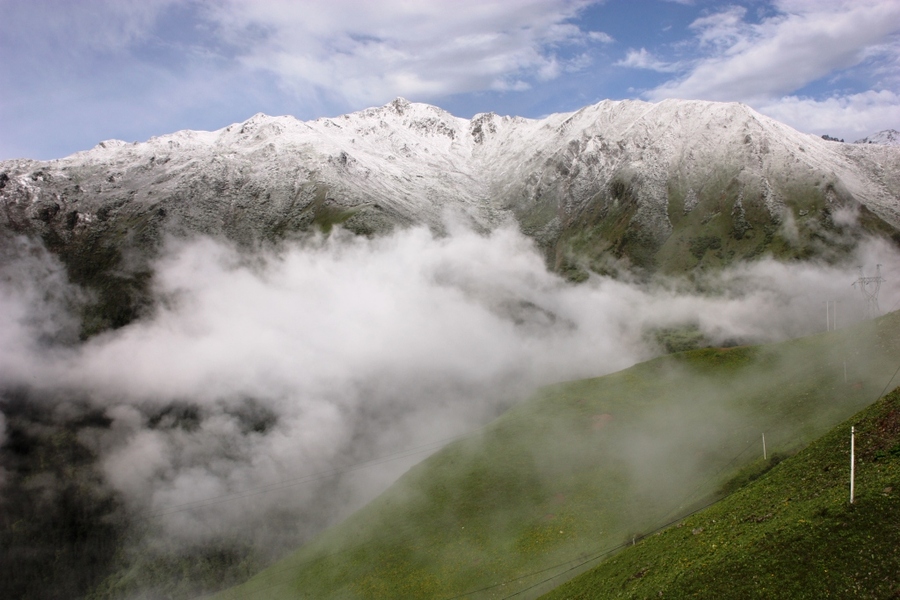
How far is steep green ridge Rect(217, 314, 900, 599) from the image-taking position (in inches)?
2726

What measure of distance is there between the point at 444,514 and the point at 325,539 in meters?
29.6

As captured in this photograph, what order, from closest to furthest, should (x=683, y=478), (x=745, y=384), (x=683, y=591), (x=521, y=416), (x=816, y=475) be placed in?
(x=683, y=591) < (x=816, y=475) < (x=683, y=478) < (x=745, y=384) < (x=521, y=416)

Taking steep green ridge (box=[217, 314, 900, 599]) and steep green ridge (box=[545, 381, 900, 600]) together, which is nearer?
steep green ridge (box=[545, 381, 900, 600])

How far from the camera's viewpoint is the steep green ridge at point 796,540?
107ft

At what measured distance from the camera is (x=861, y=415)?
5072 cm

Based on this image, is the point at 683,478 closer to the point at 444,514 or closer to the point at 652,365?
the point at 444,514

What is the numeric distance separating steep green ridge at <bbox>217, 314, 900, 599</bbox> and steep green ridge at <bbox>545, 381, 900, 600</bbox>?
590 inches

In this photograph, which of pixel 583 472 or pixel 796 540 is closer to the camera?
pixel 796 540

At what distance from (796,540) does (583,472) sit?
51.7 m

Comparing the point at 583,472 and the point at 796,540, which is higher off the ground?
the point at 796,540

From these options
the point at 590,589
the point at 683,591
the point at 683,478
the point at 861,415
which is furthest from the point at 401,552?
the point at 861,415

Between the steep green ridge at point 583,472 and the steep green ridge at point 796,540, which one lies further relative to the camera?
the steep green ridge at point 583,472

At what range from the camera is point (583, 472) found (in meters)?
86.7

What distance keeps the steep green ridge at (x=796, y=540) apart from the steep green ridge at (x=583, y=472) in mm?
14975
